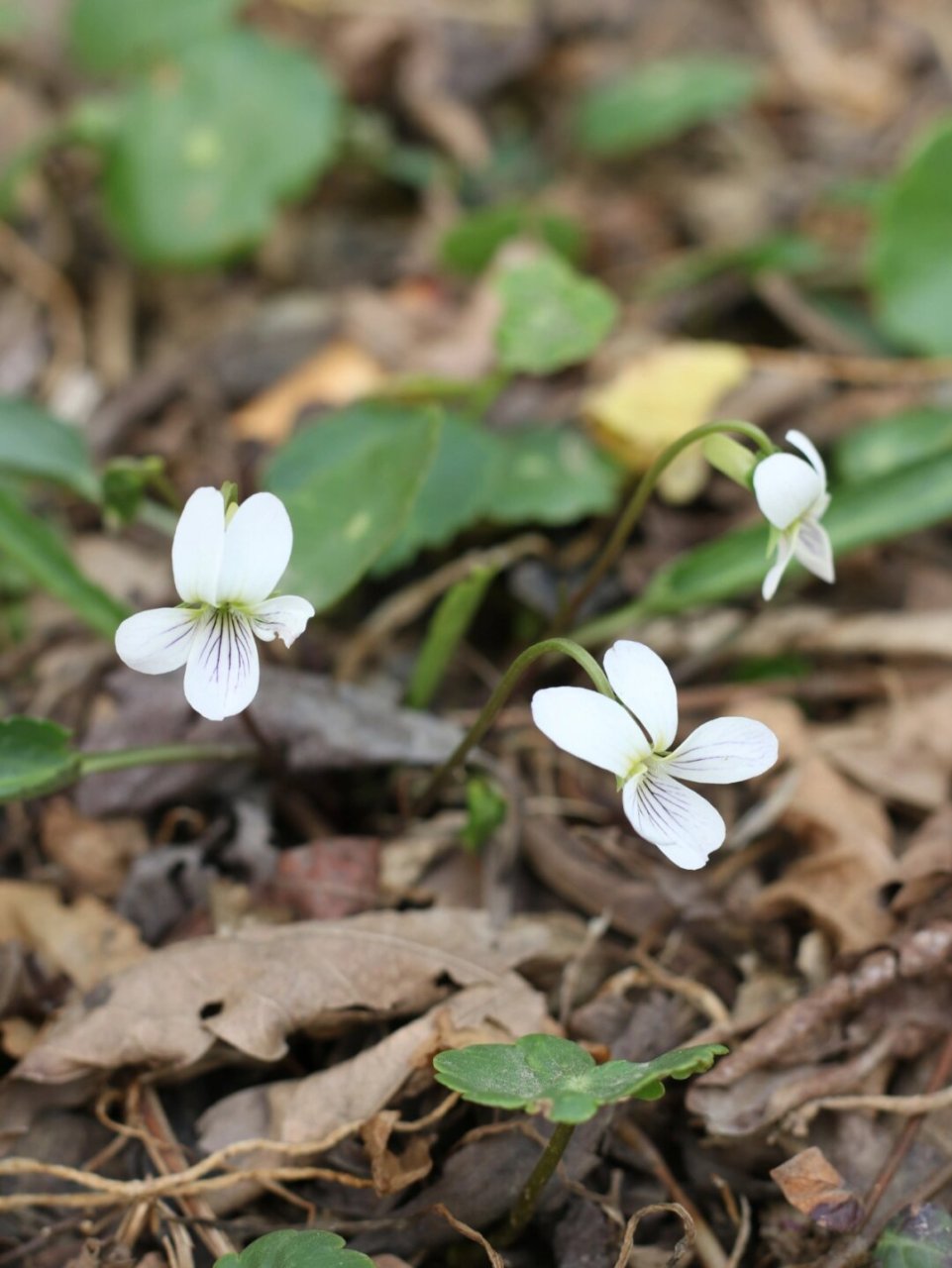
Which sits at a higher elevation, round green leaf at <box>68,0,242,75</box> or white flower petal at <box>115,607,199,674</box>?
round green leaf at <box>68,0,242,75</box>

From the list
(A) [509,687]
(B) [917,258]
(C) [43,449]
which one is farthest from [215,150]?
(A) [509,687]

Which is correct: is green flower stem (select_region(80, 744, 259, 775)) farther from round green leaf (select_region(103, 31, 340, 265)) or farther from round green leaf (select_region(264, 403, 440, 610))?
round green leaf (select_region(103, 31, 340, 265))

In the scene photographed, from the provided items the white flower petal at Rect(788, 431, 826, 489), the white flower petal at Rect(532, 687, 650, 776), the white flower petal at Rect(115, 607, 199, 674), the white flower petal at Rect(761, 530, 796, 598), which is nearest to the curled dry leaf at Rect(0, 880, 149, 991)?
the white flower petal at Rect(115, 607, 199, 674)

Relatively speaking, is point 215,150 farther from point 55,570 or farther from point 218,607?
point 218,607

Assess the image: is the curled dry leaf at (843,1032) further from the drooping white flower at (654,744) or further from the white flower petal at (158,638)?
the white flower petal at (158,638)

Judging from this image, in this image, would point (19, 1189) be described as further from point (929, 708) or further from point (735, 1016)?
point (929, 708)

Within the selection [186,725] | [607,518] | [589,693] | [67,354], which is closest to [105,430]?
[67,354]
